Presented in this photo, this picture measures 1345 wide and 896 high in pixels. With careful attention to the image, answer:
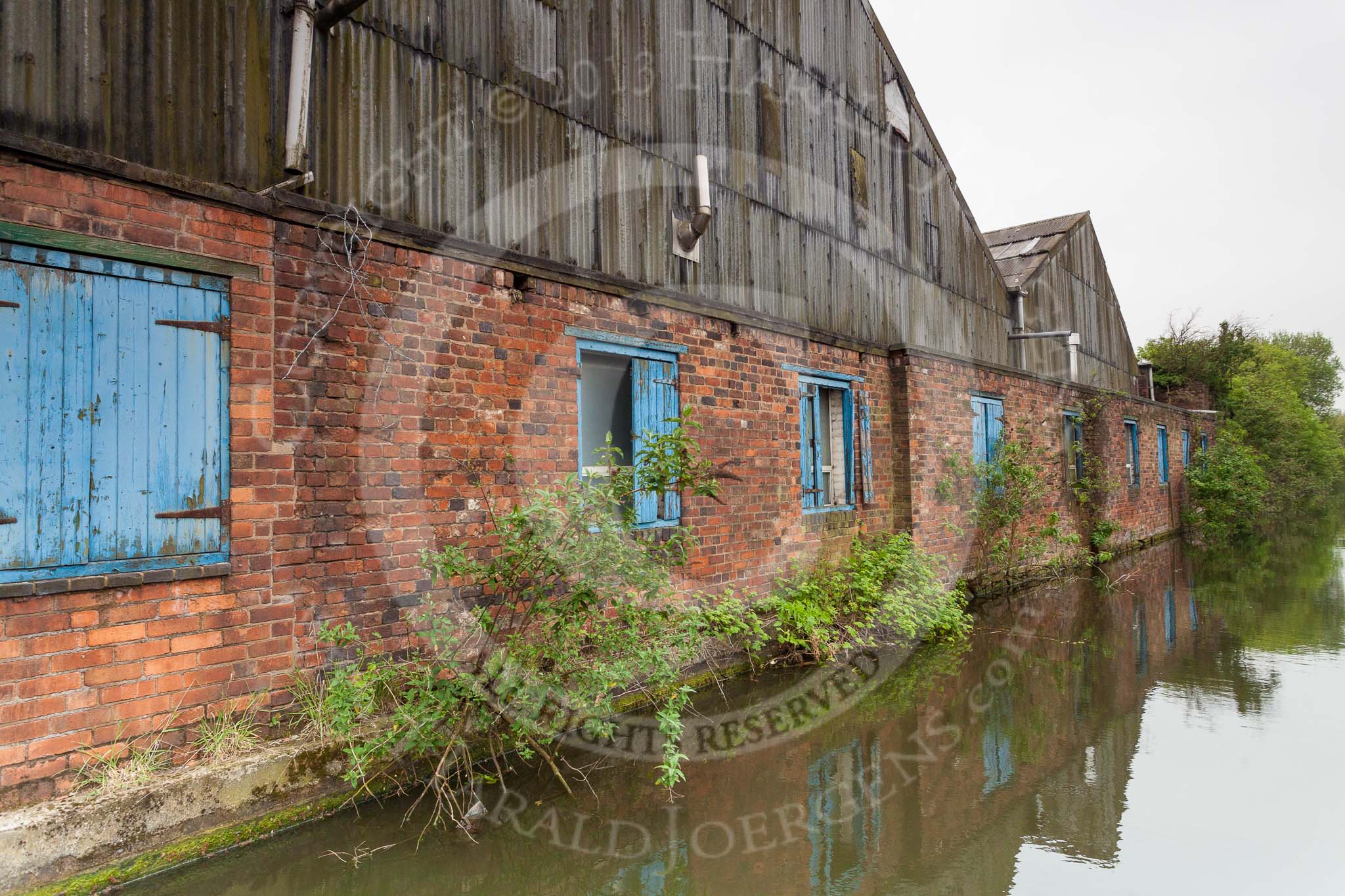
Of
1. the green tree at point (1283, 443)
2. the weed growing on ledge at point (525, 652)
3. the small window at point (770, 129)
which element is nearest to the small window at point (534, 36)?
the small window at point (770, 129)

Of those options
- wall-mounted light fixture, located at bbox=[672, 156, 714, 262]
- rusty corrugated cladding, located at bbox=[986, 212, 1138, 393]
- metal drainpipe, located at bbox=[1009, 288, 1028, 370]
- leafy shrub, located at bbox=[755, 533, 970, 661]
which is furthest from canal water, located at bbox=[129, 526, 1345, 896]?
rusty corrugated cladding, located at bbox=[986, 212, 1138, 393]

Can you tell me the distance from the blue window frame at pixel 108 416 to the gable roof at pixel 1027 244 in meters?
12.7

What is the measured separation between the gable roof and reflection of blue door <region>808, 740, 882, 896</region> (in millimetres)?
10863

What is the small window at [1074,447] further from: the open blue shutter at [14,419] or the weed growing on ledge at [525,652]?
the open blue shutter at [14,419]

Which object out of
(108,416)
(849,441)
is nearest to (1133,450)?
(849,441)

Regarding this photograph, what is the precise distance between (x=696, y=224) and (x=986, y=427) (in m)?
6.44

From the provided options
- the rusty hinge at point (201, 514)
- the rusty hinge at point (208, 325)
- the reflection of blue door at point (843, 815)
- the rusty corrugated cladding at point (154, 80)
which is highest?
the rusty corrugated cladding at point (154, 80)

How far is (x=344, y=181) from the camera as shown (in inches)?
175

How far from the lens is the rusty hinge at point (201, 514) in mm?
3631

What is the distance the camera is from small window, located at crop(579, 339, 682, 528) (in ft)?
19.3

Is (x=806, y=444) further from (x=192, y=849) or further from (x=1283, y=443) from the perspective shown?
(x=1283, y=443)

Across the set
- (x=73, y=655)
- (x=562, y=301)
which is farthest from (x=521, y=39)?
(x=73, y=655)

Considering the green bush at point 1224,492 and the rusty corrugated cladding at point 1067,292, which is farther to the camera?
the green bush at point 1224,492

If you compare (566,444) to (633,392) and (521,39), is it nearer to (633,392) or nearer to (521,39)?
(633,392)
